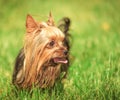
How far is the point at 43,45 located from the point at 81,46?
13.1 feet

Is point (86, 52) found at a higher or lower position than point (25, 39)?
lower

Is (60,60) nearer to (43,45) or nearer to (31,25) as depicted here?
(43,45)

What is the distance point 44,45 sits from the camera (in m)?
6.36

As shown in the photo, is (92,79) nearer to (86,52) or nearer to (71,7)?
(86,52)

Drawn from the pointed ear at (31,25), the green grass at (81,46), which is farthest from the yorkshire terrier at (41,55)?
the green grass at (81,46)

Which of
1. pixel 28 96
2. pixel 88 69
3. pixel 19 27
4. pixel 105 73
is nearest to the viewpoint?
pixel 28 96

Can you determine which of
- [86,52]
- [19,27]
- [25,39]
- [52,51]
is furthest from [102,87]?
[19,27]

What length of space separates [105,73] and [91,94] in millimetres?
463

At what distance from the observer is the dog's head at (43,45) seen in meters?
6.33

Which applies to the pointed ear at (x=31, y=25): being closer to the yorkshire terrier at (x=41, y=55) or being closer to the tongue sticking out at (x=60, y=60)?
the yorkshire terrier at (x=41, y=55)

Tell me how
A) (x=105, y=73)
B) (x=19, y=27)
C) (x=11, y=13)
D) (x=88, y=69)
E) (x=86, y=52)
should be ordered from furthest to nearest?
(x=11, y=13) < (x=19, y=27) < (x=86, y=52) < (x=88, y=69) < (x=105, y=73)

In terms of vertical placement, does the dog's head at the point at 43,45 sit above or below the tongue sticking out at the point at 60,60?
above

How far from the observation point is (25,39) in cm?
646

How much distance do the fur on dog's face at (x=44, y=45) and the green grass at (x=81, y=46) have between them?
0.31 metres
